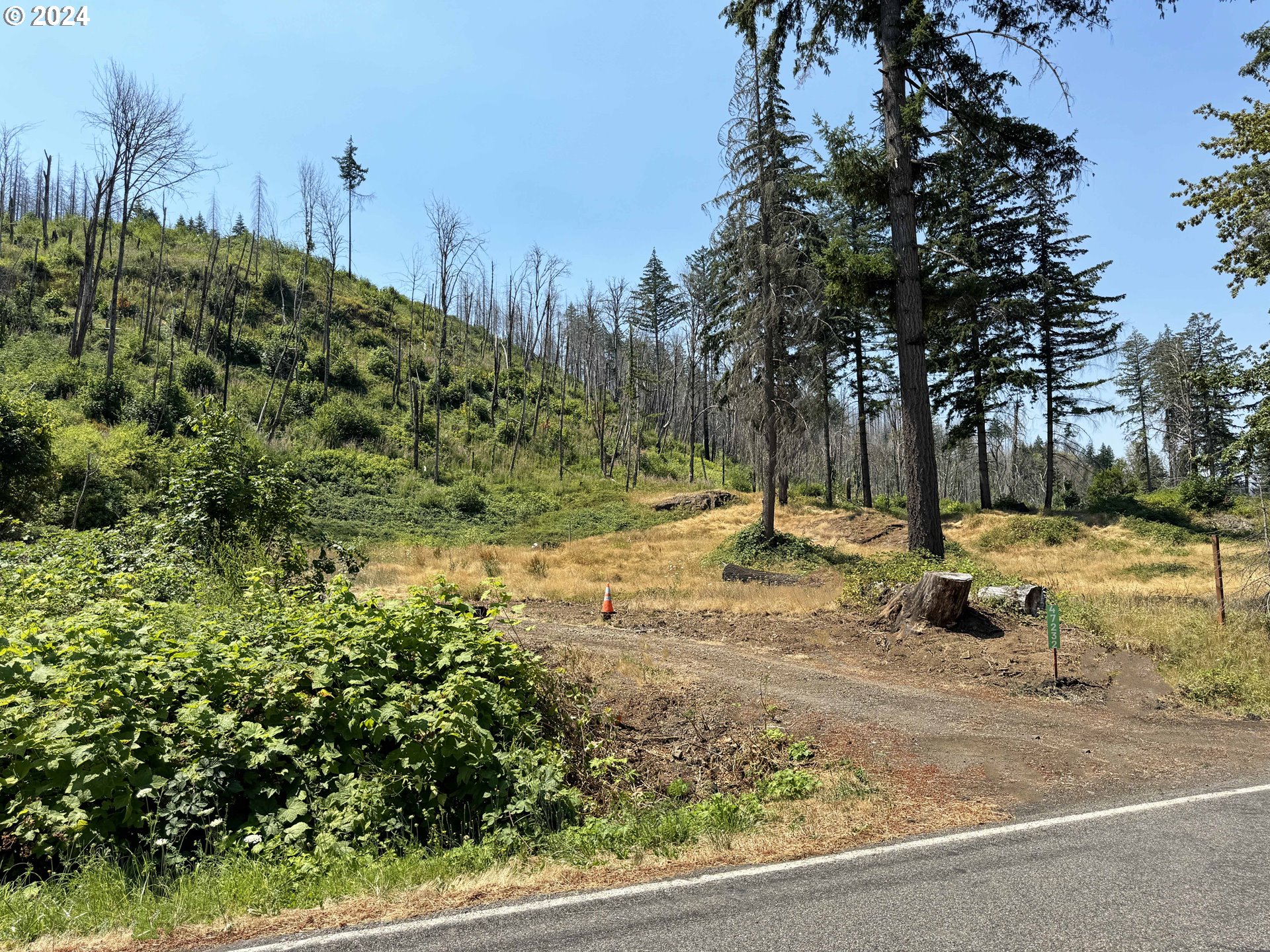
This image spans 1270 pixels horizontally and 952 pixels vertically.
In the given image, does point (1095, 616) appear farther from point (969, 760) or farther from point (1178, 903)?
point (1178, 903)

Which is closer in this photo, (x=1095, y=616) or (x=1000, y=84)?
(x=1095, y=616)

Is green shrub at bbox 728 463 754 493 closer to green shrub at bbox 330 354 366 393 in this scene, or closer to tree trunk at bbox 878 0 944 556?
green shrub at bbox 330 354 366 393

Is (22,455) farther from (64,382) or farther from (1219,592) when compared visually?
(1219,592)

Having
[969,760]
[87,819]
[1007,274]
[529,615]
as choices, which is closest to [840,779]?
[969,760]

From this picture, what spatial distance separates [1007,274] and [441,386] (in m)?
39.0

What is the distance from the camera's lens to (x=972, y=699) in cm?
823

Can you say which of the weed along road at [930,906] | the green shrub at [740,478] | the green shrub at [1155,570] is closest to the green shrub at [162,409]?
the weed along road at [930,906]

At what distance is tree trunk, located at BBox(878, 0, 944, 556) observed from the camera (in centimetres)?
1447

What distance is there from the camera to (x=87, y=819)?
155 inches

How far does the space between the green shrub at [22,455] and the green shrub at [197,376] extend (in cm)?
2107

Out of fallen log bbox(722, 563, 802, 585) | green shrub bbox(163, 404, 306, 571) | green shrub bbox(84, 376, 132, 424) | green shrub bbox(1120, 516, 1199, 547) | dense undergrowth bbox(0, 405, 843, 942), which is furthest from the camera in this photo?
green shrub bbox(84, 376, 132, 424)

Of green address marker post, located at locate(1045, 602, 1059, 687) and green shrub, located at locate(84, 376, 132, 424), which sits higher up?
green shrub, located at locate(84, 376, 132, 424)

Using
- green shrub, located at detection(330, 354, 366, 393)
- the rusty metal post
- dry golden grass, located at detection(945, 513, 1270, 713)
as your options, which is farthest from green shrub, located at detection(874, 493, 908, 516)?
green shrub, located at detection(330, 354, 366, 393)

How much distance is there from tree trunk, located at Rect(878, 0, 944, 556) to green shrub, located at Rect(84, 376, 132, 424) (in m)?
34.7
